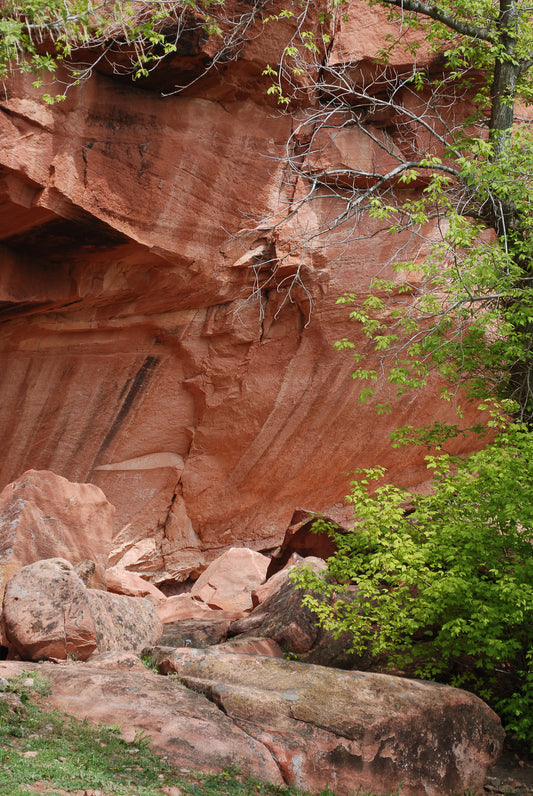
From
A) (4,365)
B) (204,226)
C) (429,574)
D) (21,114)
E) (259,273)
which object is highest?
(21,114)

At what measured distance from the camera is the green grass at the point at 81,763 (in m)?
4.41

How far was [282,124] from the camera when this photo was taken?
37.3 ft

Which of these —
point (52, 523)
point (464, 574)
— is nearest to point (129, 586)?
point (52, 523)

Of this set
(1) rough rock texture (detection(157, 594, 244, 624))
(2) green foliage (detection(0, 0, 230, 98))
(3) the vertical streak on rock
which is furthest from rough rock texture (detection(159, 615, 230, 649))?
(2) green foliage (detection(0, 0, 230, 98))

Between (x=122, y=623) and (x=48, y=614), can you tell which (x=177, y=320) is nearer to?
(x=122, y=623)

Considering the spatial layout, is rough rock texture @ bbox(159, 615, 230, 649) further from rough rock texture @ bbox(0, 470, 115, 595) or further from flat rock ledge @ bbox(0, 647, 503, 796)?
flat rock ledge @ bbox(0, 647, 503, 796)

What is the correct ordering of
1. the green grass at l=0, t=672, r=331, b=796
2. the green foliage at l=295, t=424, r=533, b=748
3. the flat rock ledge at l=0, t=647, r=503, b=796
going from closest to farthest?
the green grass at l=0, t=672, r=331, b=796
the flat rock ledge at l=0, t=647, r=503, b=796
the green foliage at l=295, t=424, r=533, b=748

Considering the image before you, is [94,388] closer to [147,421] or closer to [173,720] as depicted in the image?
[147,421]

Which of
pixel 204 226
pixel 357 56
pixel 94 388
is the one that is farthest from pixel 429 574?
pixel 357 56

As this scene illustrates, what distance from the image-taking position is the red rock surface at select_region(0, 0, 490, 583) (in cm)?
1017

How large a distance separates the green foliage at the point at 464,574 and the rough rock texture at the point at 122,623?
7.00 feet

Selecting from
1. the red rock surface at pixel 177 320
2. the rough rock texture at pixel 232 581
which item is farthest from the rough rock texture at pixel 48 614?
the red rock surface at pixel 177 320

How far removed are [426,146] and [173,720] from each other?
10.4 metres

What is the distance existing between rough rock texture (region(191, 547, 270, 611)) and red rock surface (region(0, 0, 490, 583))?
1950 millimetres
